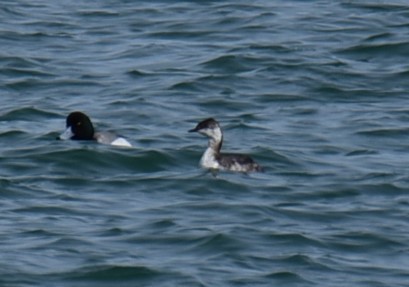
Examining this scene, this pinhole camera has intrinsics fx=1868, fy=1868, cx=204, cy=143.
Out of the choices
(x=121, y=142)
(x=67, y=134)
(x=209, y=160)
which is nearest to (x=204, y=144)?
(x=121, y=142)

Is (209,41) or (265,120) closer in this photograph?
(265,120)

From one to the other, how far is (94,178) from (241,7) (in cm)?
1088

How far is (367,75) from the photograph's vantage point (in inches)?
931

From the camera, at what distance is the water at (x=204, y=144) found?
1534 centimetres

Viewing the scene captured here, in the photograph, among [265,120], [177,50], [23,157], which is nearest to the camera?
[23,157]

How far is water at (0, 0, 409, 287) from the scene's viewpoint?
1534 centimetres

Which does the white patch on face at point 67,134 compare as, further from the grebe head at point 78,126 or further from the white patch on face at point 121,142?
the white patch on face at point 121,142

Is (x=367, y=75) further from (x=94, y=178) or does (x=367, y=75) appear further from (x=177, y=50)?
(x=94, y=178)

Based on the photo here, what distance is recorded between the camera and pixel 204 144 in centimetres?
1998

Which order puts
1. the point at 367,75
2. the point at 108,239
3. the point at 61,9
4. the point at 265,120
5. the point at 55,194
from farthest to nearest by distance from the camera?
the point at 61,9
the point at 367,75
the point at 265,120
the point at 55,194
the point at 108,239

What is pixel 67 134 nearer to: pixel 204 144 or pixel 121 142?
pixel 121 142

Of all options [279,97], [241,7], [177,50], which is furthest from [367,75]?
[241,7]

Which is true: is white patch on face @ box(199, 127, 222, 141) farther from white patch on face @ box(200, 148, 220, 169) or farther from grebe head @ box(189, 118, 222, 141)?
white patch on face @ box(200, 148, 220, 169)

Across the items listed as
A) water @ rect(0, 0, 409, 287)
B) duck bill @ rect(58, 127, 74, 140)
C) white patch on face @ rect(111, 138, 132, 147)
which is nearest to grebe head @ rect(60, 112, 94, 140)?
duck bill @ rect(58, 127, 74, 140)
